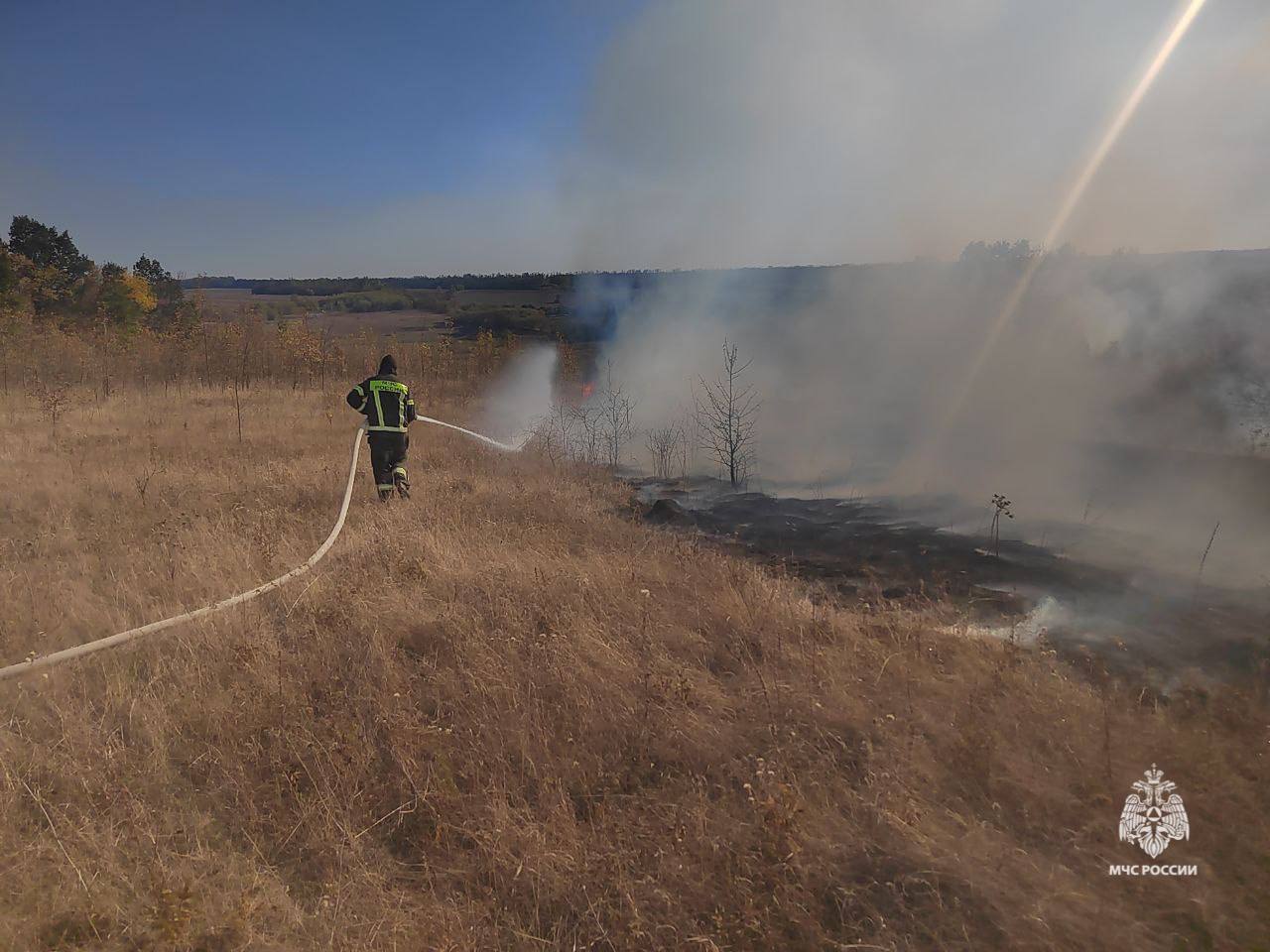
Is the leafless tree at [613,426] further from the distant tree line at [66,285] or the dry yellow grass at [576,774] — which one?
the distant tree line at [66,285]

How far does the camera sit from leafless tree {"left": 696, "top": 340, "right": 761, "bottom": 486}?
11555mm

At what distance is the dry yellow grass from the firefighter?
241 cm

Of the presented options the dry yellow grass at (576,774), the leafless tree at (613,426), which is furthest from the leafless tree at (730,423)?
the dry yellow grass at (576,774)

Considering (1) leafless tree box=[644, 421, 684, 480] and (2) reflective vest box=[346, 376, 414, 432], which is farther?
(1) leafless tree box=[644, 421, 684, 480]

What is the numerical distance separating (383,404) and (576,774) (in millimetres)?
5459

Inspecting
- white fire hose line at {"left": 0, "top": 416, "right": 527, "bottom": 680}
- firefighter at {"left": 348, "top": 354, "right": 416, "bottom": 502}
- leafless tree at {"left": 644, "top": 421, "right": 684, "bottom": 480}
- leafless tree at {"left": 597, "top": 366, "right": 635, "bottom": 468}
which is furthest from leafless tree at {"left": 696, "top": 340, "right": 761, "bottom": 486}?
white fire hose line at {"left": 0, "top": 416, "right": 527, "bottom": 680}

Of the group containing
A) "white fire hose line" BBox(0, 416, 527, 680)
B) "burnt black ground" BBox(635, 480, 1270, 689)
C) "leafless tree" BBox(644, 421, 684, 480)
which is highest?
"leafless tree" BBox(644, 421, 684, 480)

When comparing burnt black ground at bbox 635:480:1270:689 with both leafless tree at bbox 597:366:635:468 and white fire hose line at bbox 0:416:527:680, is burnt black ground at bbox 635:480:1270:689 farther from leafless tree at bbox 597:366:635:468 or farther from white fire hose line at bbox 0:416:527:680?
leafless tree at bbox 597:366:635:468

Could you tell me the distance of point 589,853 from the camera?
2.53 meters

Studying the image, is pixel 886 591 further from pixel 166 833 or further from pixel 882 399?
pixel 882 399

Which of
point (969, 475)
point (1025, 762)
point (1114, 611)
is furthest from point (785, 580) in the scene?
point (969, 475)

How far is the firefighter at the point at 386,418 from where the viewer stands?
7.30m

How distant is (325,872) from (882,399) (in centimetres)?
1646

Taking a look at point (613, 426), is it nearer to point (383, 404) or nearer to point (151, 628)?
point (383, 404)
